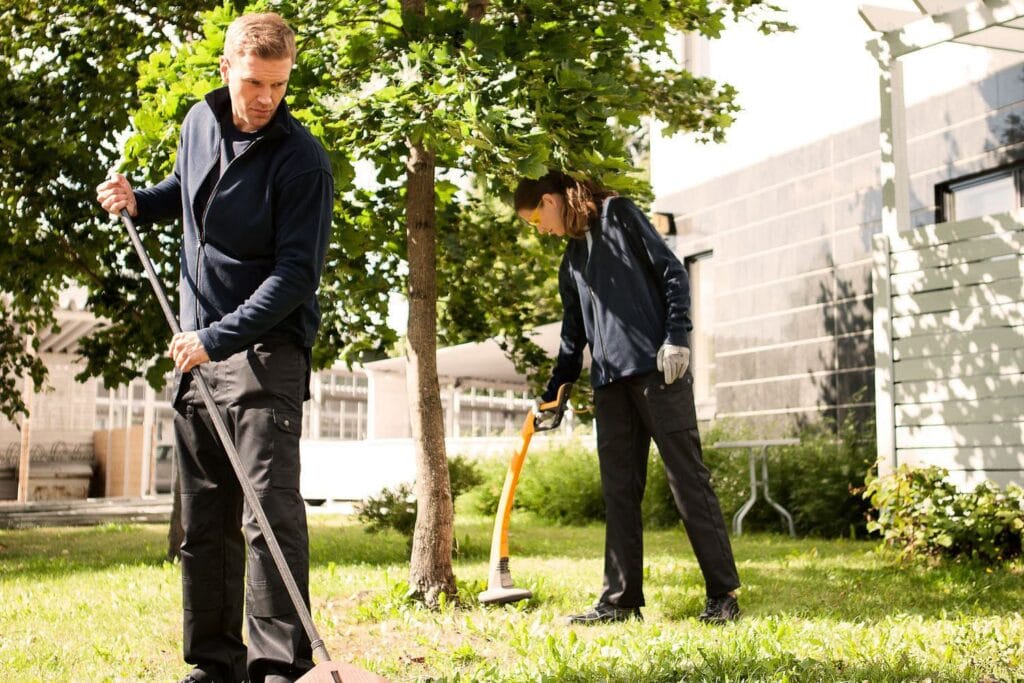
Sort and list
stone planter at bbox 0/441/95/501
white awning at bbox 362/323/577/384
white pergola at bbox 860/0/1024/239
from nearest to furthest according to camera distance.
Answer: white pergola at bbox 860/0/1024/239 < white awning at bbox 362/323/577/384 < stone planter at bbox 0/441/95/501

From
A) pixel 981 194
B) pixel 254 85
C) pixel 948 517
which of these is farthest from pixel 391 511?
pixel 254 85

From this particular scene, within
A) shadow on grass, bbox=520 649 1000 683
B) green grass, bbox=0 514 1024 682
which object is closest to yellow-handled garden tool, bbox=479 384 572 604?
green grass, bbox=0 514 1024 682

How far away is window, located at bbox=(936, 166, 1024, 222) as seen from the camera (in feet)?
27.9

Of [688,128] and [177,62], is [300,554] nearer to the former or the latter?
[177,62]

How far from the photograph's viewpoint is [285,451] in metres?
2.90

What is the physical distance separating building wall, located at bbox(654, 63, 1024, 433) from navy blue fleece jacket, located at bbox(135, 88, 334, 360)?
7077 mm

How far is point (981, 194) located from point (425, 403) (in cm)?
582

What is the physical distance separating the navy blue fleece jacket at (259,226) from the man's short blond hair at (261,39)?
219mm

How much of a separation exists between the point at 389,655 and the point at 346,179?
1.92 metres

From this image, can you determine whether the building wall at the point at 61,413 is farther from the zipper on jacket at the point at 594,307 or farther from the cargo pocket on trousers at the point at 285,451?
the cargo pocket on trousers at the point at 285,451

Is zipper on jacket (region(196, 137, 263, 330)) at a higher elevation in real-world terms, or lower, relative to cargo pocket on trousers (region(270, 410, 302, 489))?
higher

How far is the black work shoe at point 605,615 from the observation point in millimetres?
4316

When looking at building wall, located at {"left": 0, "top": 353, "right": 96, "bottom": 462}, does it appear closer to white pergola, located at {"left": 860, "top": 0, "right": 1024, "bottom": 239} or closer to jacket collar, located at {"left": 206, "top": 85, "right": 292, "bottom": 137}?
white pergola, located at {"left": 860, "top": 0, "right": 1024, "bottom": 239}

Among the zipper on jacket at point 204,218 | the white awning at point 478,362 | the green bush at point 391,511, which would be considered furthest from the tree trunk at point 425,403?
the white awning at point 478,362
